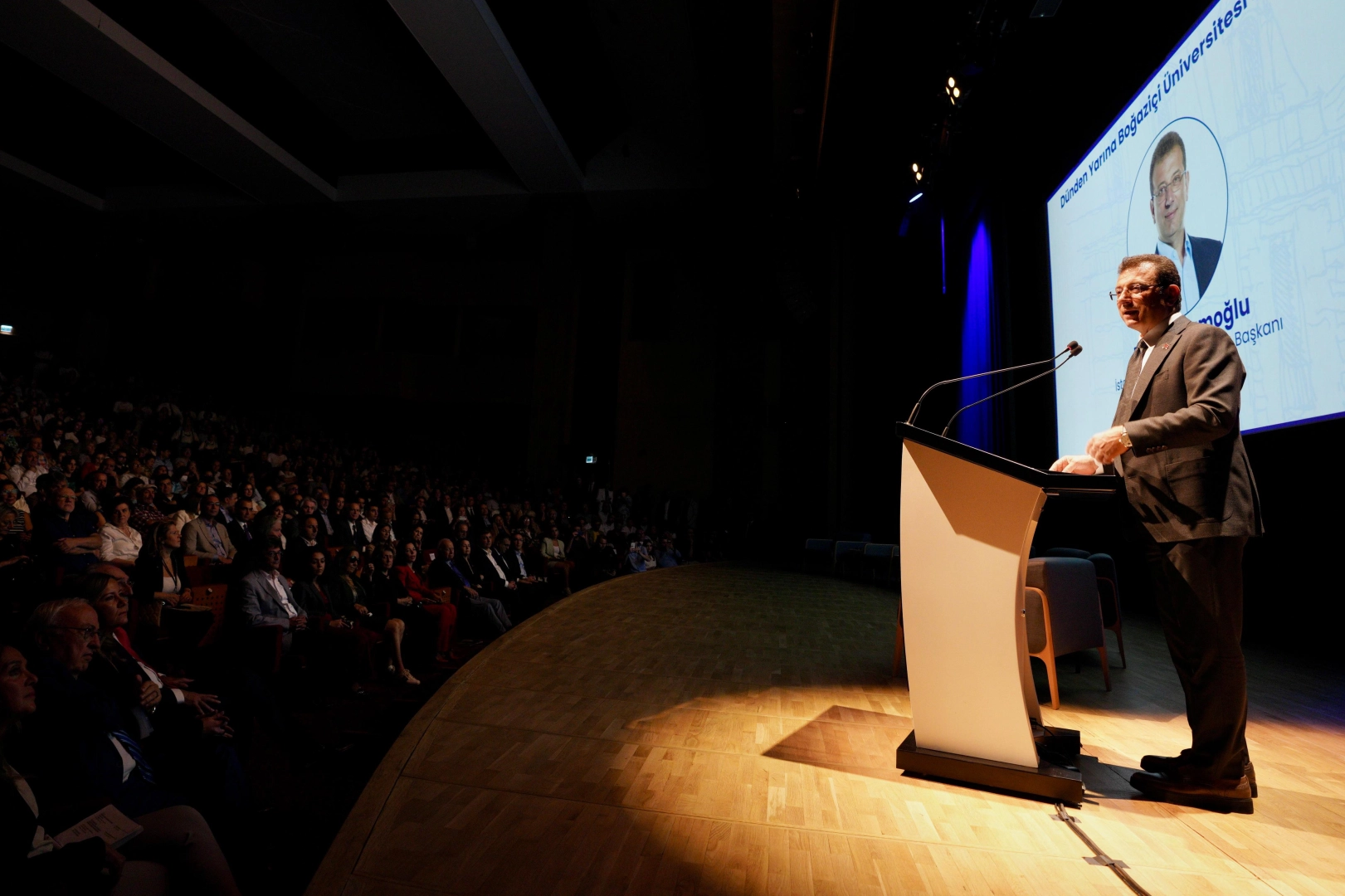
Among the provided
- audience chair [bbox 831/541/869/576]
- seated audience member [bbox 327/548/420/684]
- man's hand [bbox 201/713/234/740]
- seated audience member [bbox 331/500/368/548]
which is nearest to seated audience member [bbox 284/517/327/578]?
seated audience member [bbox 327/548/420/684]

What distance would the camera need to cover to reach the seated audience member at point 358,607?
10.9ft

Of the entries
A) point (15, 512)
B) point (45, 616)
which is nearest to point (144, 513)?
point (15, 512)

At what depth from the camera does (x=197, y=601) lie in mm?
3084

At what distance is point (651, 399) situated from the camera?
12.8 meters

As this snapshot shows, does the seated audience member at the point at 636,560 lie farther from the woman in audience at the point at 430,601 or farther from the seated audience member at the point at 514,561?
the woman in audience at the point at 430,601

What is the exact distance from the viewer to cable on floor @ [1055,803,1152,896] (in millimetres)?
1196

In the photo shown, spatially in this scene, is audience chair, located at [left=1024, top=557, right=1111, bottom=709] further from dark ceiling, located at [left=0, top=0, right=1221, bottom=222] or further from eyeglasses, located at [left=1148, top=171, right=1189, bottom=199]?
dark ceiling, located at [left=0, top=0, right=1221, bottom=222]

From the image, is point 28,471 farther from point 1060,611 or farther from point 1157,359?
point 1157,359

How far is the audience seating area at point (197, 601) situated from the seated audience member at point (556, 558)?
0.13 feet

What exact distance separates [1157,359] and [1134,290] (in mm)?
175

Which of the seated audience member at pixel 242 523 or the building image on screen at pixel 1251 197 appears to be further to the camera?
the seated audience member at pixel 242 523

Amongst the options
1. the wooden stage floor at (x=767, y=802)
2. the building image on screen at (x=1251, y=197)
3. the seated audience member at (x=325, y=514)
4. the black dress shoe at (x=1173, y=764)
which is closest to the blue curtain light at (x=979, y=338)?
the building image on screen at (x=1251, y=197)

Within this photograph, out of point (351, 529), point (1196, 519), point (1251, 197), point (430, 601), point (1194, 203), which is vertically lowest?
point (430, 601)

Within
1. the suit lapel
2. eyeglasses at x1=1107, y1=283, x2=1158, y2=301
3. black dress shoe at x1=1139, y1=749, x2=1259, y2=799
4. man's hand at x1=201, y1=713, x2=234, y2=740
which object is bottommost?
man's hand at x1=201, y1=713, x2=234, y2=740
